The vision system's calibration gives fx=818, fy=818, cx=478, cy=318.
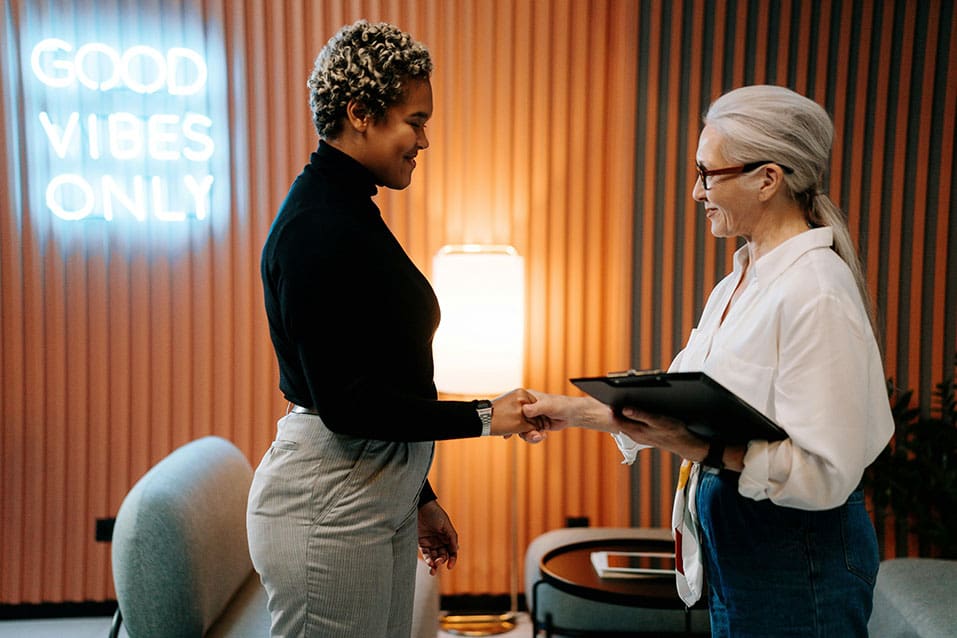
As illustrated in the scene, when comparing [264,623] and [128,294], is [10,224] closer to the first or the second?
[128,294]

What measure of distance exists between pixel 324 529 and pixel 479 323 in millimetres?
1985

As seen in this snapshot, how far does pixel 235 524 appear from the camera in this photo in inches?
107

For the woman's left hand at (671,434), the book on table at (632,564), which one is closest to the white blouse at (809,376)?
the woman's left hand at (671,434)

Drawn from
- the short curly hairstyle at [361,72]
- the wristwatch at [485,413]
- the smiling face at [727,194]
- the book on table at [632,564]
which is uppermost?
the short curly hairstyle at [361,72]

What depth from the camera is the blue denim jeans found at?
4.58 feet

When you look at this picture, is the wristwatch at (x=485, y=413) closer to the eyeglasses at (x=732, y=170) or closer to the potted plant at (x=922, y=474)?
the eyeglasses at (x=732, y=170)

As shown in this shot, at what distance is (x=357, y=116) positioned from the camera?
5.16 ft

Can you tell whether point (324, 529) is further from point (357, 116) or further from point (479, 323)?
point (479, 323)

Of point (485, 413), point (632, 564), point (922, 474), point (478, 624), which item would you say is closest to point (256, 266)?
point (478, 624)

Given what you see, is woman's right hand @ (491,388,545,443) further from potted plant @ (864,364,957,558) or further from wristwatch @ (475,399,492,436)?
potted plant @ (864,364,957,558)

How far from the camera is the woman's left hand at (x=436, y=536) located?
73.8 inches

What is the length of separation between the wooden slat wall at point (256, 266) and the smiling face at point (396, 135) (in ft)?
7.11

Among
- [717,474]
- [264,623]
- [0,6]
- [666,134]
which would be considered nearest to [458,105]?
[666,134]

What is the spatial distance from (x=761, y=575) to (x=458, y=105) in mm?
2827
